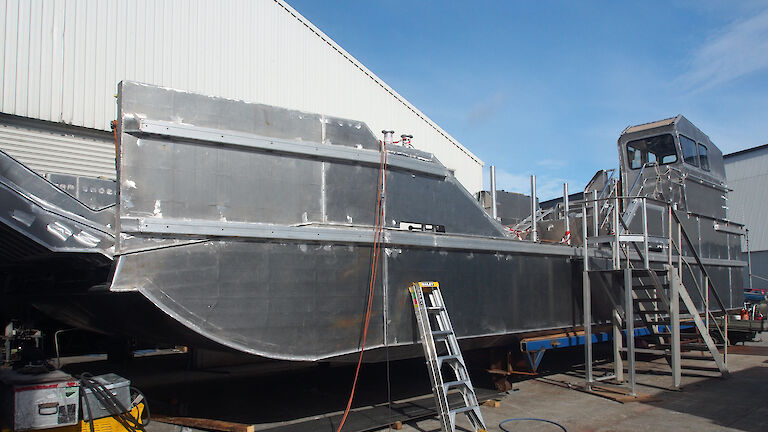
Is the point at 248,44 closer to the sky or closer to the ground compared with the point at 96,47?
closer to the sky

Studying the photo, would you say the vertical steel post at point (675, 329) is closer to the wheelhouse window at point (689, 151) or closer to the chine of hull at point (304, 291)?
the chine of hull at point (304, 291)

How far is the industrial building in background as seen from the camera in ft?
91.1

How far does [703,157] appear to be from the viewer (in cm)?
980

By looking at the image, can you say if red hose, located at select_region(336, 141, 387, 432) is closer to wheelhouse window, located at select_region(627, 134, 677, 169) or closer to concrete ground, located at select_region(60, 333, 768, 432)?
concrete ground, located at select_region(60, 333, 768, 432)

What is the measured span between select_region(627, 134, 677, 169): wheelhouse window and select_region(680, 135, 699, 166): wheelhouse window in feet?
0.65

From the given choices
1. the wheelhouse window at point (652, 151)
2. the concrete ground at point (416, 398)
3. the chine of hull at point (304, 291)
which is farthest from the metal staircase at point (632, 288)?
the chine of hull at point (304, 291)

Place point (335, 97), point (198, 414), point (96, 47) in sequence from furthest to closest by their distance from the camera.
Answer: point (335, 97), point (96, 47), point (198, 414)

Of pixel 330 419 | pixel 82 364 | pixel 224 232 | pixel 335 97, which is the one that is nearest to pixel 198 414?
A: pixel 330 419

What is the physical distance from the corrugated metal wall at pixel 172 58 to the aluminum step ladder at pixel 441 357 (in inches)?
216

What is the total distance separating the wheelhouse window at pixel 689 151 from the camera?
30.1 feet

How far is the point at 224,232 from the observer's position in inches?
165

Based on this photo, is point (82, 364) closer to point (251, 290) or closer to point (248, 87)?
point (248, 87)

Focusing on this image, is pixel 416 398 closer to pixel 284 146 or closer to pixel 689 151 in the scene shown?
pixel 284 146

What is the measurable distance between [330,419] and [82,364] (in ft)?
19.7
